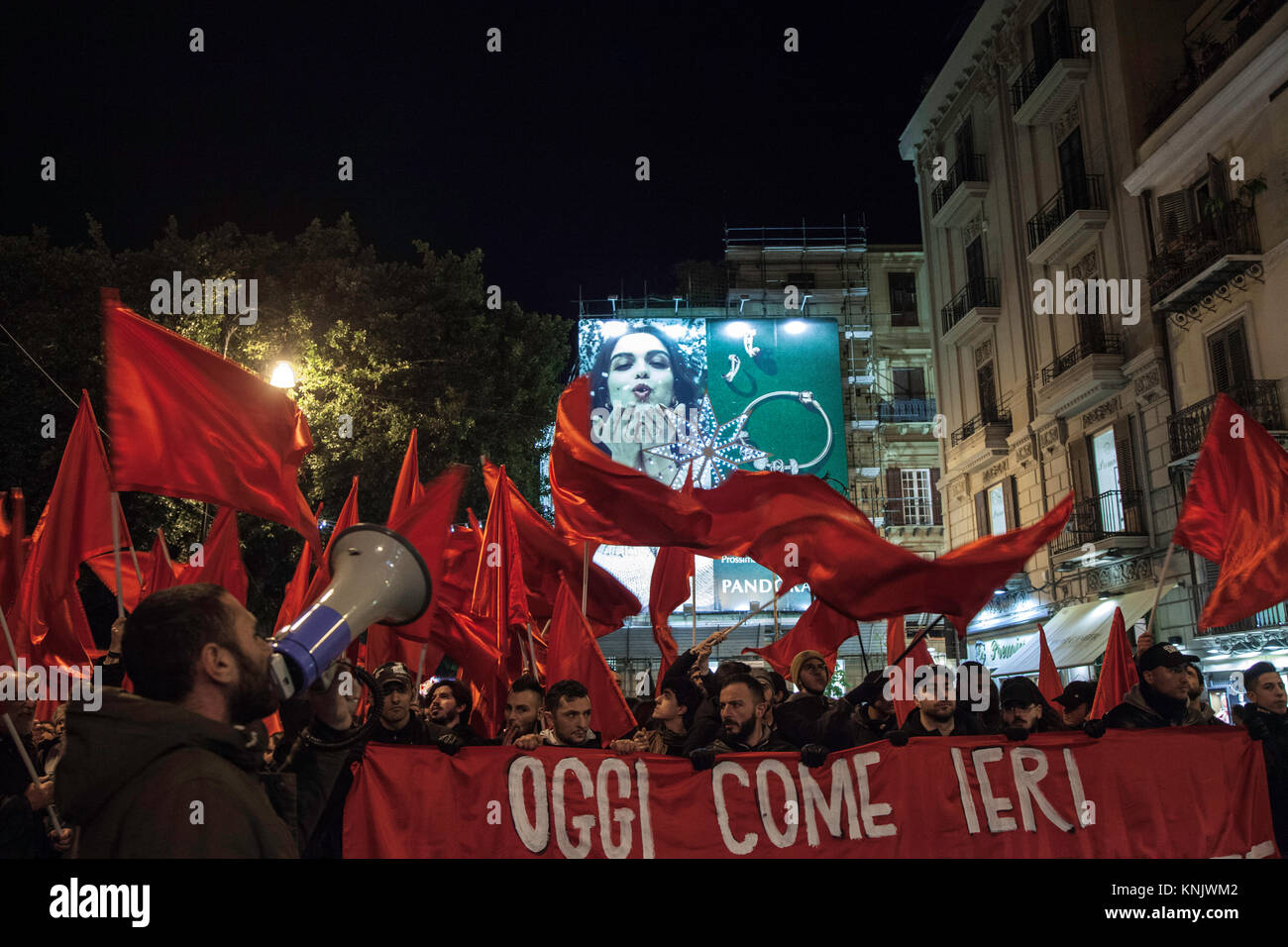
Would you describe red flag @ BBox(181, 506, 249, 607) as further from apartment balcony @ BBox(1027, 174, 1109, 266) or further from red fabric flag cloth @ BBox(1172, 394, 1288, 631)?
apartment balcony @ BBox(1027, 174, 1109, 266)

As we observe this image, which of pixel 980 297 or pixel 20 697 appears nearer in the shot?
pixel 20 697

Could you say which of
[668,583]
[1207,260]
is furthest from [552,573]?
[1207,260]

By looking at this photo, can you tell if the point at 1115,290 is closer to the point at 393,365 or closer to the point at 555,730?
the point at 393,365

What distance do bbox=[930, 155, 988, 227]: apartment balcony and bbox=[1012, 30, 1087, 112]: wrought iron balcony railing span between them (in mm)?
2303

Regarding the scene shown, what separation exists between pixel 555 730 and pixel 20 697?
8.97 ft

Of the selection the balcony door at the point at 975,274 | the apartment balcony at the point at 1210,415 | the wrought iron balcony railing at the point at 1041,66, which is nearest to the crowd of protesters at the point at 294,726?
the apartment balcony at the point at 1210,415

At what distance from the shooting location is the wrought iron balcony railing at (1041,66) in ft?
76.3

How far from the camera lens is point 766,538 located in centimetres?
858

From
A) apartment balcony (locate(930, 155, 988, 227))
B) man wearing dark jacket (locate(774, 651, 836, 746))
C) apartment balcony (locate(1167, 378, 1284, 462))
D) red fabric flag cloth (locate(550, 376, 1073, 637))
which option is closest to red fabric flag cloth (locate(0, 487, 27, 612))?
red fabric flag cloth (locate(550, 376, 1073, 637))

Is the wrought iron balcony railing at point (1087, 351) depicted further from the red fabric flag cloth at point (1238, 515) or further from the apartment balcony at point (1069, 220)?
the red fabric flag cloth at point (1238, 515)

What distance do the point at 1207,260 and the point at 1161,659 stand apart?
1442 centimetres

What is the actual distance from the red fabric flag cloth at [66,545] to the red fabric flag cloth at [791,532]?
351 cm
